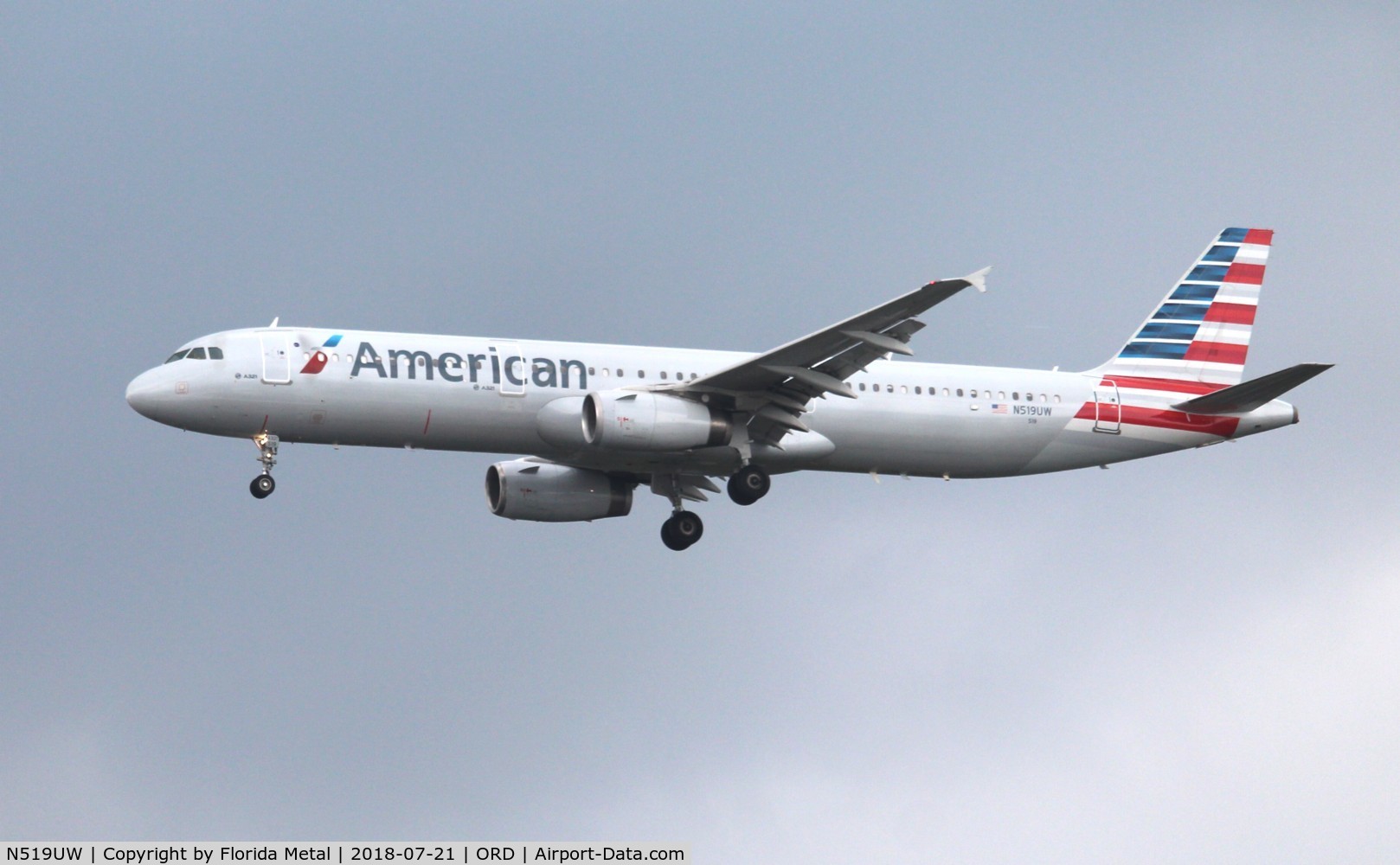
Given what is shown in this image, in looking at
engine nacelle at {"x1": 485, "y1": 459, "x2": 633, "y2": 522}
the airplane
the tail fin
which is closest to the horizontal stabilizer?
the airplane

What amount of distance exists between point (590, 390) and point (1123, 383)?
48.0 ft

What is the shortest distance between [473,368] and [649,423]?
4.35 meters

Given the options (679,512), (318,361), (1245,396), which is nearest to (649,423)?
(679,512)

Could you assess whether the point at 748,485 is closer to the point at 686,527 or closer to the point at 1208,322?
the point at 686,527

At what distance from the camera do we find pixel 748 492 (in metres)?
52.9

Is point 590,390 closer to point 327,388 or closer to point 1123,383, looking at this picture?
point 327,388

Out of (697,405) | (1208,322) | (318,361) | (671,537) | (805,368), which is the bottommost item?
(671,537)

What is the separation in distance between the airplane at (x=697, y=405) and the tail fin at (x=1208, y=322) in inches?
2.6

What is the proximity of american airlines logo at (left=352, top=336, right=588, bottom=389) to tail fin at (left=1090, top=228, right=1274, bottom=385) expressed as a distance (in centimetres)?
1487

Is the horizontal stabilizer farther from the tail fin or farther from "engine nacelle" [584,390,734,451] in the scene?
"engine nacelle" [584,390,734,451]

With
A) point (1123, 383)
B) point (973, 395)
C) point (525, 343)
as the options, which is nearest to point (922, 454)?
point (973, 395)

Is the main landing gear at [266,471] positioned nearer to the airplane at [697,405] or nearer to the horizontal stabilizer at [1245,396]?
the airplane at [697,405]

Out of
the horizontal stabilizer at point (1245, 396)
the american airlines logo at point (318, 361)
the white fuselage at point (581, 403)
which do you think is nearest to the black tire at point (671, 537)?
the white fuselage at point (581, 403)

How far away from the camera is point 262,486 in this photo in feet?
168
